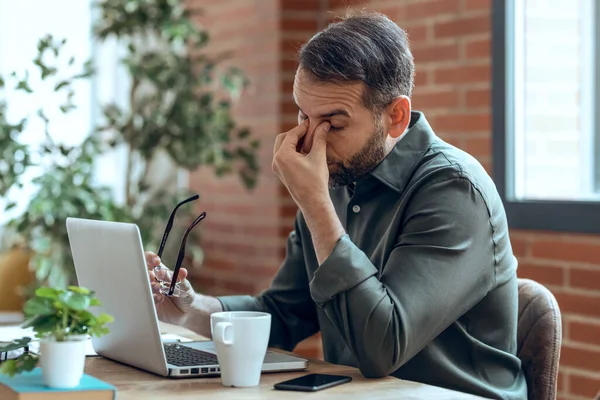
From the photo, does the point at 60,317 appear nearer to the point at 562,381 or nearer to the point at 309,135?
the point at 309,135

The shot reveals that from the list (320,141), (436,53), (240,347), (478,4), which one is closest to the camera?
(240,347)

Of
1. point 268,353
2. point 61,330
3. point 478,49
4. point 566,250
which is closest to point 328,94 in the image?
point 268,353

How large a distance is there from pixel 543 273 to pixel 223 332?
5.14ft

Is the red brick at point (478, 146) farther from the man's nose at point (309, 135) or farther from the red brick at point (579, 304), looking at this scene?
the man's nose at point (309, 135)

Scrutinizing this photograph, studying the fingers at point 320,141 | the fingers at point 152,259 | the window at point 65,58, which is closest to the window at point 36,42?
the window at point 65,58

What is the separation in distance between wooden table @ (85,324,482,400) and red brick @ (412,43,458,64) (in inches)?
65.2

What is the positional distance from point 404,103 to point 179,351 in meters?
0.61

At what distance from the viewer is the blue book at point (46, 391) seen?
1.29 m

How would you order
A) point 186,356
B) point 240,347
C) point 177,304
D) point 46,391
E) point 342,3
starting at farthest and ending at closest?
point 342,3, point 177,304, point 186,356, point 240,347, point 46,391

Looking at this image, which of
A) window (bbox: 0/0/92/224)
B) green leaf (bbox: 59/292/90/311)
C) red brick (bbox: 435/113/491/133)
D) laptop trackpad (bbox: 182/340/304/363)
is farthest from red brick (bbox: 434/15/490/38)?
green leaf (bbox: 59/292/90/311)

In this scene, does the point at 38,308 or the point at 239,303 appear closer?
the point at 38,308

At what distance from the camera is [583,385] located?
8.82 ft

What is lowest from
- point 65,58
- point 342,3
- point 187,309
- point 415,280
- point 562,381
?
point 562,381

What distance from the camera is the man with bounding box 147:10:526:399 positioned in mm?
1599
